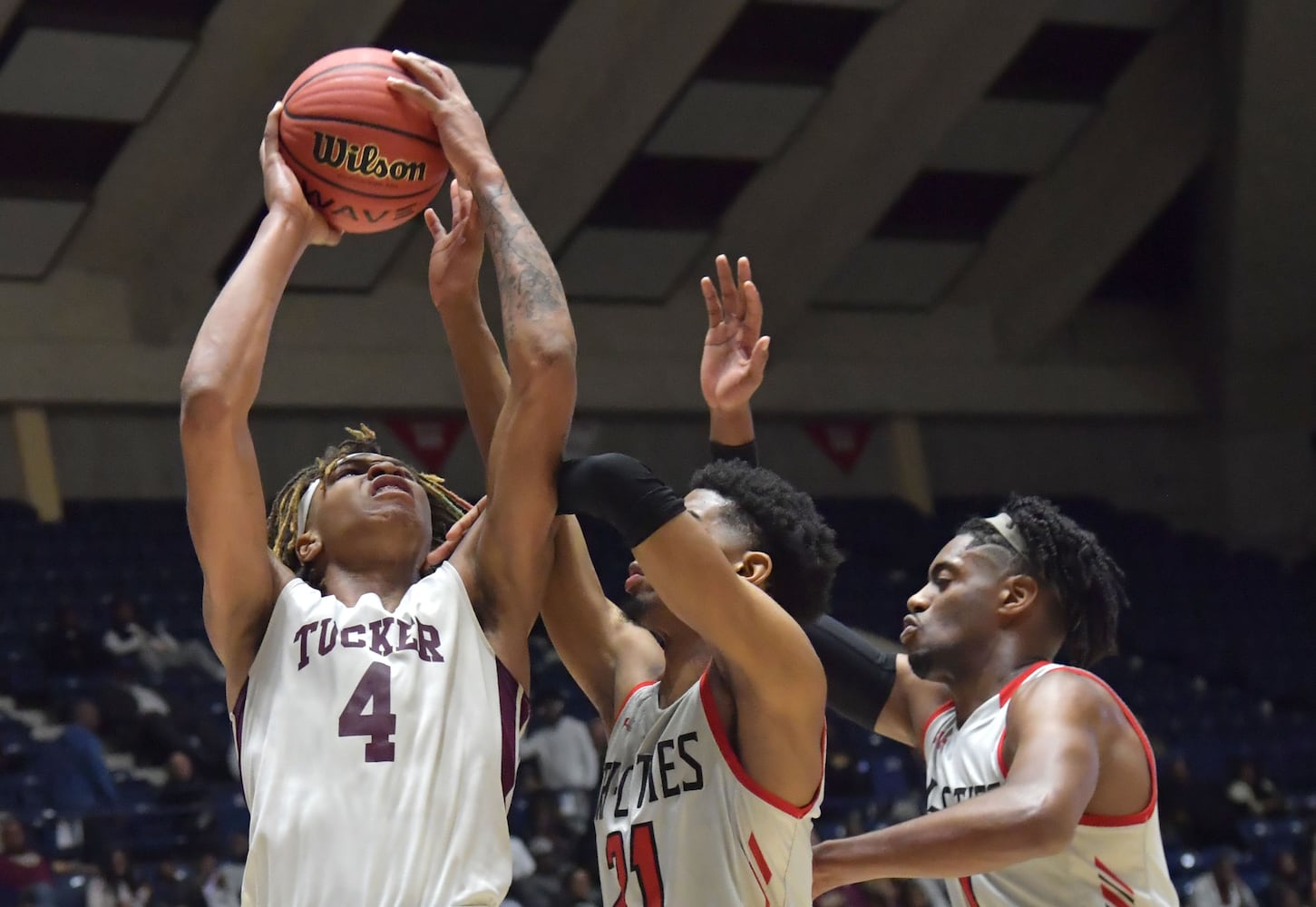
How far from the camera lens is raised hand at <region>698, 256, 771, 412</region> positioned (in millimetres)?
3732

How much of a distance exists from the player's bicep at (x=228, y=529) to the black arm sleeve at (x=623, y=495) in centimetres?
52

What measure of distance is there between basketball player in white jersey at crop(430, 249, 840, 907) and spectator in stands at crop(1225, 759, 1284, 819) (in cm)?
869

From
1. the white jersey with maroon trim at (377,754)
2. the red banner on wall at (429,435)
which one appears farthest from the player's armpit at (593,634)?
the red banner on wall at (429,435)

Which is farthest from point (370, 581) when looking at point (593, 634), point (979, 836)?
point (979, 836)

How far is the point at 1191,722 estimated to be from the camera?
1281 centimetres

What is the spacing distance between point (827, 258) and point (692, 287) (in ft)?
3.88

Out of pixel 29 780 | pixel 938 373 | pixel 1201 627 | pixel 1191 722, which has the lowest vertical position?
pixel 29 780

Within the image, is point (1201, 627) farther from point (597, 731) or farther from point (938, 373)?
point (597, 731)

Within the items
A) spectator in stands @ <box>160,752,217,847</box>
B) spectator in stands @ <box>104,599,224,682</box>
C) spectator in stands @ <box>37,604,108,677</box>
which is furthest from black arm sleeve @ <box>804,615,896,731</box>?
spectator in stands @ <box>37,604,108,677</box>

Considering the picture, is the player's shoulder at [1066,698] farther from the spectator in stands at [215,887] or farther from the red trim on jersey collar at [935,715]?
the spectator in stands at [215,887]

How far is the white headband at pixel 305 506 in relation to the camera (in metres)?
3.27

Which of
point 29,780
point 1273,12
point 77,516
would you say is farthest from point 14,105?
point 1273,12

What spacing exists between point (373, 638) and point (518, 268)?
67 centimetres

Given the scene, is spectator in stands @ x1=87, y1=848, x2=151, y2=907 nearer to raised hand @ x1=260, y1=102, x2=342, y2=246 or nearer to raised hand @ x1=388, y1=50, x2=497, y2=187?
raised hand @ x1=260, y1=102, x2=342, y2=246
